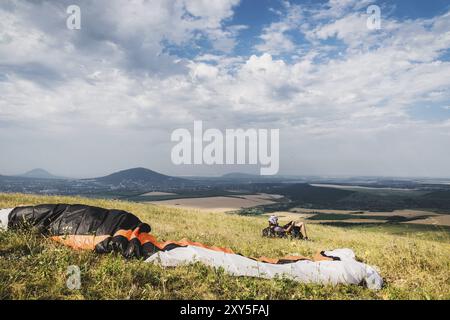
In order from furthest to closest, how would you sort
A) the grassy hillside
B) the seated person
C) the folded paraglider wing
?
1. the seated person
2. the folded paraglider wing
3. the grassy hillside

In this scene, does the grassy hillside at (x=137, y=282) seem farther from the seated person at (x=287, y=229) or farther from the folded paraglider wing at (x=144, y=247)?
the seated person at (x=287, y=229)

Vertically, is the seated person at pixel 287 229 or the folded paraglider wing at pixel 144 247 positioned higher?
the folded paraglider wing at pixel 144 247

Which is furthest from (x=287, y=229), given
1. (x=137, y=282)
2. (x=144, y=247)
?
(x=137, y=282)

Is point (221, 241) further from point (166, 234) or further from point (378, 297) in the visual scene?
point (378, 297)

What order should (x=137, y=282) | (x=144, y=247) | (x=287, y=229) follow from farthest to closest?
(x=287, y=229) → (x=144, y=247) → (x=137, y=282)

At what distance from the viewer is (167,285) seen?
17.6 ft

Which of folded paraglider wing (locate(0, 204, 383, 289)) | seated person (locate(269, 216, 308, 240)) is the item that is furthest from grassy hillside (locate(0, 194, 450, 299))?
seated person (locate(269, 216, 308, 240))

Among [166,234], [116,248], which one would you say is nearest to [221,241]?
[166,234]

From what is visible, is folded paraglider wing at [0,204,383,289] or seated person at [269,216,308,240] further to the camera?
seated person at [269,216,308,240]

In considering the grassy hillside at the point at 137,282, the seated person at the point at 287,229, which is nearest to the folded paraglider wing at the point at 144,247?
the grassy hillside at the point at 137,282

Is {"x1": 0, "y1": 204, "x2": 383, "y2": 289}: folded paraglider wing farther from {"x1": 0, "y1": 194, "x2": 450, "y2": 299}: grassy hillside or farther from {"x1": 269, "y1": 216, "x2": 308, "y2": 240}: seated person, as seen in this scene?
{"x1": 269, "y1": 216, "x2": 308, "y2": 240}: seated person

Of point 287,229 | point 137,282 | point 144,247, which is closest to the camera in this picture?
point 137,282

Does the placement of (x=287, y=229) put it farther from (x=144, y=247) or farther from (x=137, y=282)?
(x=137, y=282)
